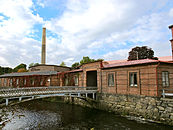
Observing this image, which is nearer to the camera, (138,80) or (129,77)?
(138,80)

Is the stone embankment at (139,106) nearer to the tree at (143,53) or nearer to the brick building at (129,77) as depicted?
the brick building at (129,77)

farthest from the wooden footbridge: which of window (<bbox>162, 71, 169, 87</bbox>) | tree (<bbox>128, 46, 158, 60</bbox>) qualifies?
tree (<bbox>128, 46, 158, 60</bbox>)

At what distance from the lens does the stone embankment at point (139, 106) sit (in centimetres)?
1166

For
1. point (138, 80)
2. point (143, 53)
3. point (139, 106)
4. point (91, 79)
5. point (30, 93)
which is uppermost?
point (143, 53)

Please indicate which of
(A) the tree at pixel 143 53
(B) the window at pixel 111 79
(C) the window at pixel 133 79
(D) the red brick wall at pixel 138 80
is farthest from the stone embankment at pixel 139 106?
(A) the tree at pixel 143 53

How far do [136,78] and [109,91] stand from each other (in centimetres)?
424

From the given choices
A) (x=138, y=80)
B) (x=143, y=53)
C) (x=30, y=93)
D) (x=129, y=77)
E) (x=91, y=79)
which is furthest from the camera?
(x=143, y=53)

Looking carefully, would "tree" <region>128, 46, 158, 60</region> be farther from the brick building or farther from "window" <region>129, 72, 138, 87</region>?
"window" <region>129, 72, 138, 87</region>

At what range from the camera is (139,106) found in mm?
13719

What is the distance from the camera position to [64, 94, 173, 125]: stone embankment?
11663 millimetres

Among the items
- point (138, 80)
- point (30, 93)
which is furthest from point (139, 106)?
point (30, 93)

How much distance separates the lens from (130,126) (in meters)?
11.6

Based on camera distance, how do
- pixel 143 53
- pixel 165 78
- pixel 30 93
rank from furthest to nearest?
1. pixel 143 53
2. pixel 165 78
3. pixel 30 93

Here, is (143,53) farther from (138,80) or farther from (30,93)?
(30,93)
